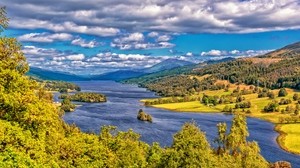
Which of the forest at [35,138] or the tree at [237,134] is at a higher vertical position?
the forest at [35,138]

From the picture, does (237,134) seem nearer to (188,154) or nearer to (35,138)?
(188,154)

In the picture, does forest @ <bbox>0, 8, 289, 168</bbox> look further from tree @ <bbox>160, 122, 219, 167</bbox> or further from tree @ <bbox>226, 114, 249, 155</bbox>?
tree @ <bbox>226, 114, 249, 155</bbox>

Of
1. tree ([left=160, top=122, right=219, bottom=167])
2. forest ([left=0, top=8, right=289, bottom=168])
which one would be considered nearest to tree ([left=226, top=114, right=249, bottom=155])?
forest ([left=0, top=8, right=289, bottom=168])

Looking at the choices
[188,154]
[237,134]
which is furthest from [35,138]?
[237,134]

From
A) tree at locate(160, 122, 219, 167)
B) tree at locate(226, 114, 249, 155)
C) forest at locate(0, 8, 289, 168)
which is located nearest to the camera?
forest at locate(0, 8, 289, 168)

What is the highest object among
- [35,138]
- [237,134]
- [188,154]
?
[35,138]

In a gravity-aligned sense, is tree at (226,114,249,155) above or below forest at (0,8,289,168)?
below

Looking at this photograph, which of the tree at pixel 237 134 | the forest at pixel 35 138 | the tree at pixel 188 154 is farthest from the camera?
the tree at pixel 237 134

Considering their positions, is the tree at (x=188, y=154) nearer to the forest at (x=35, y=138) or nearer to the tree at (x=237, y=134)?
the forest at (x=35, y=138)

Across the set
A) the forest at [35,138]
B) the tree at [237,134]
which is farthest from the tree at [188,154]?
the tree at [237,134]

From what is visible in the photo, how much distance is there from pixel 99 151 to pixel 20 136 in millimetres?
31283

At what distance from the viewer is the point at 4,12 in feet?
158

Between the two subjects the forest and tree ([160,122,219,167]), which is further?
tree ([160,122,219,167])

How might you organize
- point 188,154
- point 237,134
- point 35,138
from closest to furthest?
point 35,138
point 188,154
point 237,134
